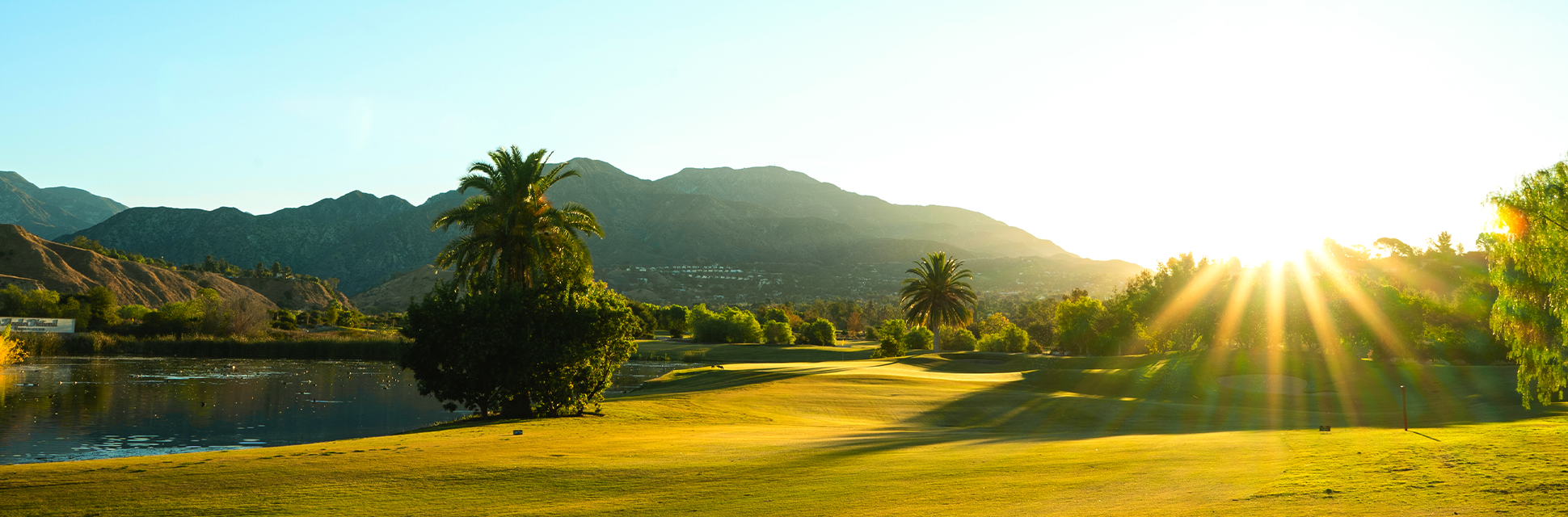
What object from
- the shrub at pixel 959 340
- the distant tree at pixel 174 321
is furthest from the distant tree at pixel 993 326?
the distant tree at pixel 174 321

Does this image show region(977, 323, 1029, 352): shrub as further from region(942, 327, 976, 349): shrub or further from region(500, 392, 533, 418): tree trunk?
region(500, 392, 533, 418): tree trunk

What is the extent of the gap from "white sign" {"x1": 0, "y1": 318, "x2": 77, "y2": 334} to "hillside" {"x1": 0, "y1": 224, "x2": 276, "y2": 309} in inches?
1066

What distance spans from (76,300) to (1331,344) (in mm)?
152683

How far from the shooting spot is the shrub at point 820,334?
114562 mm

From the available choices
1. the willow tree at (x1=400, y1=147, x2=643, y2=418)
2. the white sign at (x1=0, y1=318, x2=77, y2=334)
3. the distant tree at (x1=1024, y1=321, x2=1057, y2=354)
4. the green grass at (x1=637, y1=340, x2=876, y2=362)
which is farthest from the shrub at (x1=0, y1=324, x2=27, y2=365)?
the distant tree at (x1=1024, y1=321, x2=1057, y2=354)

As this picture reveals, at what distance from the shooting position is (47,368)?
6906cm

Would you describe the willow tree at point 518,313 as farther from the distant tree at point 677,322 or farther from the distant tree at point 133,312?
the distant tree at point 133,312

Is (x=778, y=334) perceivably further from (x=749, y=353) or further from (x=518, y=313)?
(x=518, y=313)

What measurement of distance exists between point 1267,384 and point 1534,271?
21.1m

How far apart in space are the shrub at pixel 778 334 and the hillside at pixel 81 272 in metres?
108

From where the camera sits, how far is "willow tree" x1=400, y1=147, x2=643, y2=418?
28766 mm

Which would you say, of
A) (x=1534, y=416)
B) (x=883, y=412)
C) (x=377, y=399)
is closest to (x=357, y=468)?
(x=883, y=412)

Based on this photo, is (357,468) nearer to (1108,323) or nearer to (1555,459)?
(1555,459)

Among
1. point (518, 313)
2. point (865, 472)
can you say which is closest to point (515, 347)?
point (518, 313)
